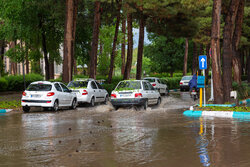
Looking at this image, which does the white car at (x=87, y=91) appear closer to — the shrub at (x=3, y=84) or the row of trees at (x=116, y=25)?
the row of trees at (x=116, y=25)

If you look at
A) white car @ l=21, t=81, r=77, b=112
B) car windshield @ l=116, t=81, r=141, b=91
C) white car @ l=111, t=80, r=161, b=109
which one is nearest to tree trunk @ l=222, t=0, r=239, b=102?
white car @ l=111, t=80, r=161, b=109

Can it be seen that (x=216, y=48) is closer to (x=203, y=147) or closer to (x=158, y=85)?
(x=203, y=147)

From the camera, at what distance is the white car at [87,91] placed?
927 inches

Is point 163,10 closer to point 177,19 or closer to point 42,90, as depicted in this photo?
point 177,19

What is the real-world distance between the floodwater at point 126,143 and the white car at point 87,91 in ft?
26.2

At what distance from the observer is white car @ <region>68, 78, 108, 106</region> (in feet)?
77.3

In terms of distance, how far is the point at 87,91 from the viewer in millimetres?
23578

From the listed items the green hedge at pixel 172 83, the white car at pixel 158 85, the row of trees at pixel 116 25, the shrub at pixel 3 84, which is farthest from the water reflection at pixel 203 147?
the green hedge at pixel 172 83

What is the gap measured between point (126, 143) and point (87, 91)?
1340cm

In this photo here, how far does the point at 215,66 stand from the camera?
20.9 metres

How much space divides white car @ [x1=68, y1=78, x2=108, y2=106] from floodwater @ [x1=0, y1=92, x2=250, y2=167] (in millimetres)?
7989

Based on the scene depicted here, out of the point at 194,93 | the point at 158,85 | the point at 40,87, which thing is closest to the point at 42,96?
the point at 40,87

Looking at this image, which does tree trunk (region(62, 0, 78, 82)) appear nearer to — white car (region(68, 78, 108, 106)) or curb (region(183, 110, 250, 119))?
white car (region(68, 78, 108, 106))

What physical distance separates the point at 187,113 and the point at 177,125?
4662 millimetres
